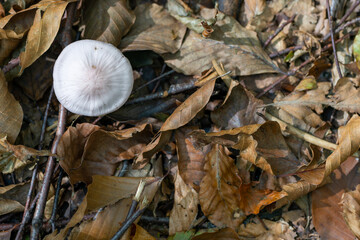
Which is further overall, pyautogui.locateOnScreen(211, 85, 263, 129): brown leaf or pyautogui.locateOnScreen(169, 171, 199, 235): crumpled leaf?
pyautogui.locateOnScreen(211, 85, 263, 129): brown leaf

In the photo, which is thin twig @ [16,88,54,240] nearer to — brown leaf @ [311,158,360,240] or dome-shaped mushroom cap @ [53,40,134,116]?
dome-shaped mushroom cap @ [53,40,134,116]

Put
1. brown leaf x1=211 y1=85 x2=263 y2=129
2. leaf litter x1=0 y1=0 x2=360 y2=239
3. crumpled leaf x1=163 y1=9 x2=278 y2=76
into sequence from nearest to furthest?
leaf litter x1=0 y1=0 x2=360 y2=239 → brown leaf x1=211 y1=85 x2=263 y2=129 → crumpled leaf x1=163 y1=9 x2=278 y2=76

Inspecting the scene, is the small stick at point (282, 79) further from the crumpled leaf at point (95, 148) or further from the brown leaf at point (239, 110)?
the crumpled leaf at point (95, 148)

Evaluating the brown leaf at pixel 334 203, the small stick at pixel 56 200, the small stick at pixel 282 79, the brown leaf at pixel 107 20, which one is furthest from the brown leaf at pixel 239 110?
the small stick at pixel 56 200

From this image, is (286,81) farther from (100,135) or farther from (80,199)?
(80,199)

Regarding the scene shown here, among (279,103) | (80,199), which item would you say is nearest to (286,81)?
(279,103)

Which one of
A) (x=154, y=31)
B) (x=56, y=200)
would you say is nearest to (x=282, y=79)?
(x=154, y=31)

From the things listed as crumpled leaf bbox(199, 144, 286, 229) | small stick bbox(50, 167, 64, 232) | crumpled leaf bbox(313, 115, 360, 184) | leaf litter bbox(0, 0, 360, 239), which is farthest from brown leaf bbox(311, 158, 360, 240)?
small stick bbox(50, 167, 64, 232)
